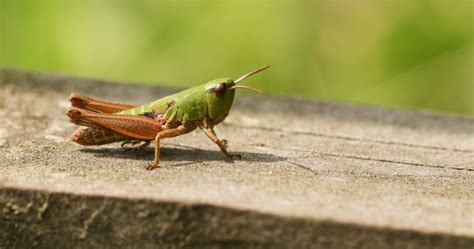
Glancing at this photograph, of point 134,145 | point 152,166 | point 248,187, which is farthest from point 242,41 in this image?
point 248,187

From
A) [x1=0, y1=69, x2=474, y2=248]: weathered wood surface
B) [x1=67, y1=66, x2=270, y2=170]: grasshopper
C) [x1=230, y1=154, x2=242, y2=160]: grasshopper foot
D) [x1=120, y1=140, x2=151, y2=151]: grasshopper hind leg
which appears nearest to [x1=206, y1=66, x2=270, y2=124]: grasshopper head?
[x1=67, y1=66, x2=270, y2=170]: grasshopper

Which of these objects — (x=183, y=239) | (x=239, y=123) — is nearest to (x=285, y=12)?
(x=239, y=123)

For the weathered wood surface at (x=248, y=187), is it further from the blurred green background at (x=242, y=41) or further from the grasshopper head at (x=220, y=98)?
the blurred green background at (x=242, y=41)

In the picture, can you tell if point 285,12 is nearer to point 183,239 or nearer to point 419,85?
point 419,85

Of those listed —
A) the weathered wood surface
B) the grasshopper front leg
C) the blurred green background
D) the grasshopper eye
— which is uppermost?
the blurred green background

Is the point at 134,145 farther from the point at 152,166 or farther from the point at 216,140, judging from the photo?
the point at 152,166

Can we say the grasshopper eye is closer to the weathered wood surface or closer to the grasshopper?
the grasshopper

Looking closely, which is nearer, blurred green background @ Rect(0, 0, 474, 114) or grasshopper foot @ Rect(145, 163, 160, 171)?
grasshopper foot @ Rect(145, 163, 160, 171)
